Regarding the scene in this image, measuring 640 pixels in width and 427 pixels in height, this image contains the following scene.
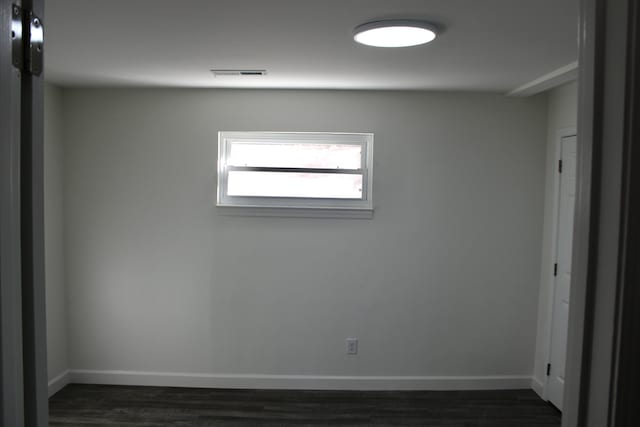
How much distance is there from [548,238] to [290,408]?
2455 mm

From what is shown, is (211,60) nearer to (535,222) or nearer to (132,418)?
(132,418)

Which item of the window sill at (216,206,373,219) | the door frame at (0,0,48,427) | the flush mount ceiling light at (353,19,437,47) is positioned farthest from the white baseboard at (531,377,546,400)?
the door frame at (0,0,48,427)

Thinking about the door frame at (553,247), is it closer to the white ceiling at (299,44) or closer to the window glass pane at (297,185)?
the white ceiling at (299,44)

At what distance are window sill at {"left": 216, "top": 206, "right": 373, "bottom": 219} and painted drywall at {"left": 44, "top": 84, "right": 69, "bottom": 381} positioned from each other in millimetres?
1293

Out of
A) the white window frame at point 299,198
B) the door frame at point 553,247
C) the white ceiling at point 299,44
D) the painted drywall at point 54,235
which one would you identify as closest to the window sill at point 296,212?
the white window frame at point 299,198

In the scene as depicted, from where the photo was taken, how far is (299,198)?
143 inches

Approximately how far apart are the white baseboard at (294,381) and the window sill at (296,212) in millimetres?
1354

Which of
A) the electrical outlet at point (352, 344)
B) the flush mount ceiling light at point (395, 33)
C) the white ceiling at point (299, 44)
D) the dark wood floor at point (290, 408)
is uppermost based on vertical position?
the white ceiling at point (299, 44)

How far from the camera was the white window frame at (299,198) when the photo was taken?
3.60 metres

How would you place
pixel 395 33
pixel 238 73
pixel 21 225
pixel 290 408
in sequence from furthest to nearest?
pixel 290 408, pixel 238 73, pixel 395 33, pixel 21 225

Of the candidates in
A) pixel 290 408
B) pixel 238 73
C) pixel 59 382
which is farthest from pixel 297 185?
pixel 59 382

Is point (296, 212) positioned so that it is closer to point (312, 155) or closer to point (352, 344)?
point (312, 155)

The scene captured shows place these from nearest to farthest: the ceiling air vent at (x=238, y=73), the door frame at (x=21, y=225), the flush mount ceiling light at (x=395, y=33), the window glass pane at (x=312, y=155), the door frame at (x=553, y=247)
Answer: the door frame at (x=21, y=225)
the flush mount ceiling light at (x=395, y=33)
the ceiling air vent at (x=238, y=73)
the door frame at (x=553, y=247)
the window glass pane at (x=312, y=155)

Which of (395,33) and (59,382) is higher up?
(395,33)
